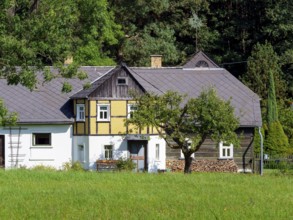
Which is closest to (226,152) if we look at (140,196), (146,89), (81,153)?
(146,89)

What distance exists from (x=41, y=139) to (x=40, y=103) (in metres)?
2.06

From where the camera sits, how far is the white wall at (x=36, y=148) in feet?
158

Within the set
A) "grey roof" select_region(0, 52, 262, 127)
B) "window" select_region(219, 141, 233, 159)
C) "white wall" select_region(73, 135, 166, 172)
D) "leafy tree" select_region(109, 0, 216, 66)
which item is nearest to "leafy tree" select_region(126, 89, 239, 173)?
"grey roof" select_region(0, 52, 262, 127)

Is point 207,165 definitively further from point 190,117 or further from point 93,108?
point 190,117

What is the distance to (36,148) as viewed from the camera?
48.5 m

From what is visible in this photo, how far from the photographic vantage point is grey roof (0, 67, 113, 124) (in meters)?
48.4

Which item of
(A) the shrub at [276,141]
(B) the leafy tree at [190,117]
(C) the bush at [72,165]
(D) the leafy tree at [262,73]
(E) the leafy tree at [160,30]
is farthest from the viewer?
(E) the leafy tree at [160,30]

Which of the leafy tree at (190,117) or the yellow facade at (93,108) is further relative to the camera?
the yellow facade at (93,108)

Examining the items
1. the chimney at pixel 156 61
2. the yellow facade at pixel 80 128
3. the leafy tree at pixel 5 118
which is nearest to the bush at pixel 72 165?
the yellow facade at pixel 80 128

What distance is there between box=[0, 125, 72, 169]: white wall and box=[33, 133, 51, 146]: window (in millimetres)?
184

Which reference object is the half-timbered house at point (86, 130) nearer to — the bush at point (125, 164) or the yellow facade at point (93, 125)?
the yellow facade at point (93, 125)

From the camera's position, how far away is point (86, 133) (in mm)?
48719

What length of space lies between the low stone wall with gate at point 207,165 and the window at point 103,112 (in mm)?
4097

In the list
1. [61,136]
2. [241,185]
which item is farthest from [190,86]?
[241,185]
